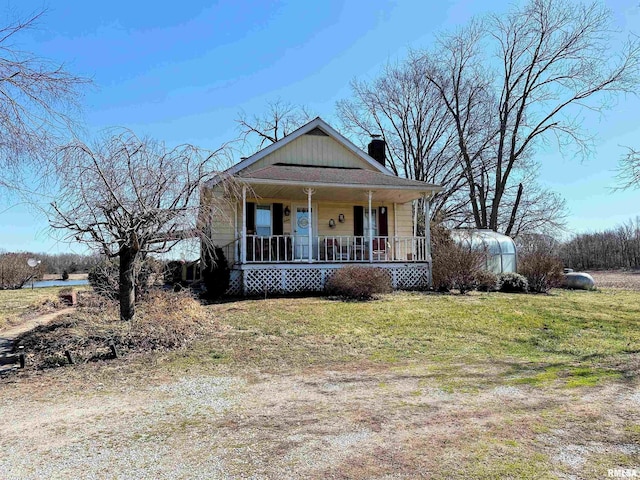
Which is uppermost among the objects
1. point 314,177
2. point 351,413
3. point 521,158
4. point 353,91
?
point 353,91

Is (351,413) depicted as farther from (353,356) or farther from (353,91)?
(353,91)

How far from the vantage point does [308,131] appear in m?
16.9

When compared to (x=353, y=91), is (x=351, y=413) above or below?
below

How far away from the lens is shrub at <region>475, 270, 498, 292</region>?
14654 millimetres

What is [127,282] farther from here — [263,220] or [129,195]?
[263,220]

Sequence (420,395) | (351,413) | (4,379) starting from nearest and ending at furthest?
(351,413) → (420,395) → (4,379)

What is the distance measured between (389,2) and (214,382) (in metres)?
13.0

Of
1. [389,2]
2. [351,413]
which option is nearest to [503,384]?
[351,413]

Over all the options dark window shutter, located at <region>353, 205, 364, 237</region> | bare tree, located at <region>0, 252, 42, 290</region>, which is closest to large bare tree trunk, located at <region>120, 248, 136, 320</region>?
dark window shutter, located at <region>353, 205, 364, 237</region>

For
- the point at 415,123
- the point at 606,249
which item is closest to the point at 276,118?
the point at 415,123

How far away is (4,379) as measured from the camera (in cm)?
538

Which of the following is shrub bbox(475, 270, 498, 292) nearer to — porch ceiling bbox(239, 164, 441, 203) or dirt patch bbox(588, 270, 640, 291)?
porch ceiling bbox(239, 164, 441, 203)

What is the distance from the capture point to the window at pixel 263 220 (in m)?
15.6

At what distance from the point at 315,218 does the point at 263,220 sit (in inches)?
80.6
